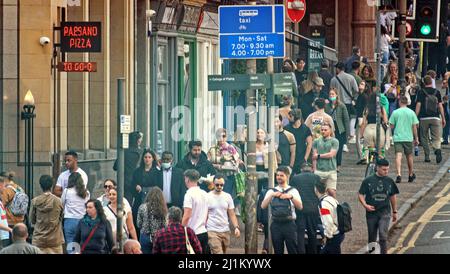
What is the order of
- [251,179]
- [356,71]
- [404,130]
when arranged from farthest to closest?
[356,71] < [404,130] < [251,179]

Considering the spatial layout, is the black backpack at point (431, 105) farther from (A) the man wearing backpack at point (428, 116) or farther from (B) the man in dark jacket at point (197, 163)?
(B) the man in dark jacket at point (197, 163)

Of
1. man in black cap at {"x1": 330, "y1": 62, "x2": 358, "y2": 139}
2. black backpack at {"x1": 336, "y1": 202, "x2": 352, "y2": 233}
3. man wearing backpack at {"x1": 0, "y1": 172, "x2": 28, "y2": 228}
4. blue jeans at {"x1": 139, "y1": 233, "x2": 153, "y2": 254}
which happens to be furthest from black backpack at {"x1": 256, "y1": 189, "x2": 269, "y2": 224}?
man in black cap at {"x1": 330, "y1": 62, "x2": 358, "y2": 139}

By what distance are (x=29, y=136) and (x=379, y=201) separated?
270 inches

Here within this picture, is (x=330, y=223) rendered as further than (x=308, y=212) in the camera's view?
No

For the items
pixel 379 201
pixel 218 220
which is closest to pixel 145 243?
pixel 218 220

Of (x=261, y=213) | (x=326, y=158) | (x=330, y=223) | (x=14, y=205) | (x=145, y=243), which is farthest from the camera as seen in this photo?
(x=326, y=158)

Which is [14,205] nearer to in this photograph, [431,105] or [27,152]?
[27,152]

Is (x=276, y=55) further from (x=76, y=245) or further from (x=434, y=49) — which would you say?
(x=434, y=49)

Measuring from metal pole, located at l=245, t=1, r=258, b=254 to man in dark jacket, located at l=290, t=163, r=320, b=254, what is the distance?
0.63 metres

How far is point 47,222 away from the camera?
20062 mm

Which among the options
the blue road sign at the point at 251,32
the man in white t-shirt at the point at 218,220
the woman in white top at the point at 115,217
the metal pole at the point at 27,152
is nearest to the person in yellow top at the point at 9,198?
the woman in white top at the point at 115,217

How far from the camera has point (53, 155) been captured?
26.6 m
